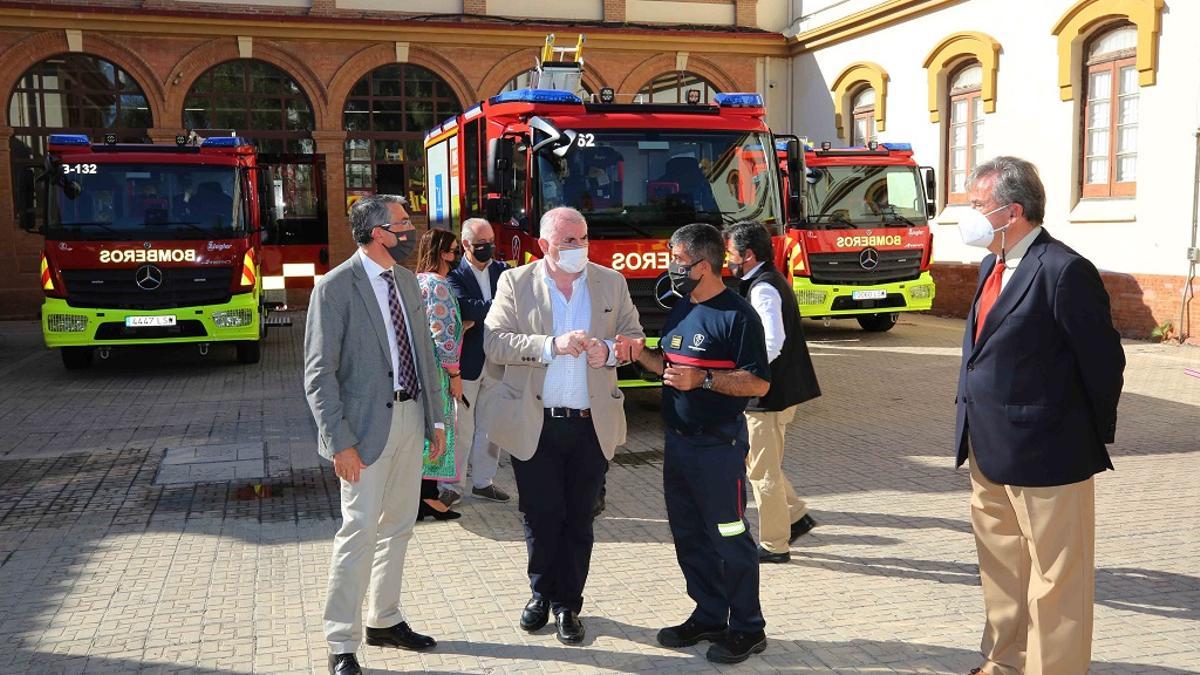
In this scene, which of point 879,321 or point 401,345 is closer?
point 401,345

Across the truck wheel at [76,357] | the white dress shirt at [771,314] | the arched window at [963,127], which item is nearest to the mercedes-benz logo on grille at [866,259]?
the arched window at [963,127]

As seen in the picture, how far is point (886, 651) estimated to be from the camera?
4.40 metres

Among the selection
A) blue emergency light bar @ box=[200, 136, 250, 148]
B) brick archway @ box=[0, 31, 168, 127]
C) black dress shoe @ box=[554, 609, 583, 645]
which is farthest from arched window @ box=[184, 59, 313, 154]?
black dress shoe @ box=[554, 609, 583, 645]

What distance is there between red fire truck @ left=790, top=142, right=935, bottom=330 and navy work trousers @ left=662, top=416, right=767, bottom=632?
10.9 m

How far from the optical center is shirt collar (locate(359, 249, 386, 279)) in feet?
14.2

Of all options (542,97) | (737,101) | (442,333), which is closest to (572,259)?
(442,333)

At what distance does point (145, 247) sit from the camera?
12055mm

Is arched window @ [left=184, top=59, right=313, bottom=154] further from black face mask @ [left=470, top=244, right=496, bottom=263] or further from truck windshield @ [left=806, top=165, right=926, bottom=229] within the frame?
black face mask @ [left=470, top=244, right=496, bottom=263]

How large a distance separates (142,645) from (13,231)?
18.1 metres

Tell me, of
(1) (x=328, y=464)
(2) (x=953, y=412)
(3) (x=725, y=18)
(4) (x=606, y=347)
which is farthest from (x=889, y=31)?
(4) (x=606, y=347)

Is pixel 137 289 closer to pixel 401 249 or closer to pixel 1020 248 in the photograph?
pixel 401 249

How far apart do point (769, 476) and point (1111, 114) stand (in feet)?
42.3

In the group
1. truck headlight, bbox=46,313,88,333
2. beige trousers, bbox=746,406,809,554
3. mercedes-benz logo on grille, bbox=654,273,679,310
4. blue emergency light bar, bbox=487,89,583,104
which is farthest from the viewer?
truck headlight, bbox=46,313,88,333

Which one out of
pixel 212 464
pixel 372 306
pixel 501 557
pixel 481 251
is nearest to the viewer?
pixel 372 306
